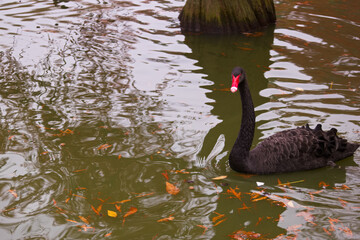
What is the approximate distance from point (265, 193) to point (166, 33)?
5054 mm

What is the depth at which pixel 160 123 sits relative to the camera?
5.57 metres

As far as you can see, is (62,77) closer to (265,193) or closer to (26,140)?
(26,140)

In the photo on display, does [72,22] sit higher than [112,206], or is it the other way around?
[72,22]

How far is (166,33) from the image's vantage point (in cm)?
872

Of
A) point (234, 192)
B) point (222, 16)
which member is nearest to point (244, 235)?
point (234, 192)

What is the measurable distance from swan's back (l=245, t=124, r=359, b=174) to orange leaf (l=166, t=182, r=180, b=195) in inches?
27.7

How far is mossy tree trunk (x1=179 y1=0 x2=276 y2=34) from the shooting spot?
8500 mm

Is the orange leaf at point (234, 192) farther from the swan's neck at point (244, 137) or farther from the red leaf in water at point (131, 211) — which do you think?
the red leaf in water at point (131, 211)

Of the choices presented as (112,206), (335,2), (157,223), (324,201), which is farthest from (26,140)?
(335,2)

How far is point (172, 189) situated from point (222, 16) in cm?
499

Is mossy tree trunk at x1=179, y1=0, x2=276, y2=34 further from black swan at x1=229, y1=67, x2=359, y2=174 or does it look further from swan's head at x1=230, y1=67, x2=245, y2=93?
swan's head at x1=230, y1=67, x2=245, y2=93

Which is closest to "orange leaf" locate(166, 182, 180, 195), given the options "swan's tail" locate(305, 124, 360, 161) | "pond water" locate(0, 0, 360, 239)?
"pond water" locate(0, 0, 360, 239)

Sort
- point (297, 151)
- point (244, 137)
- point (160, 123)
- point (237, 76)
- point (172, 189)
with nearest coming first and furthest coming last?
point (237, 76) → point (172, 189) → point (244, 137) → point (297, 151) → point (160, 123)

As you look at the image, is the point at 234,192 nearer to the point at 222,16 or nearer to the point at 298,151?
the point at 298,151
